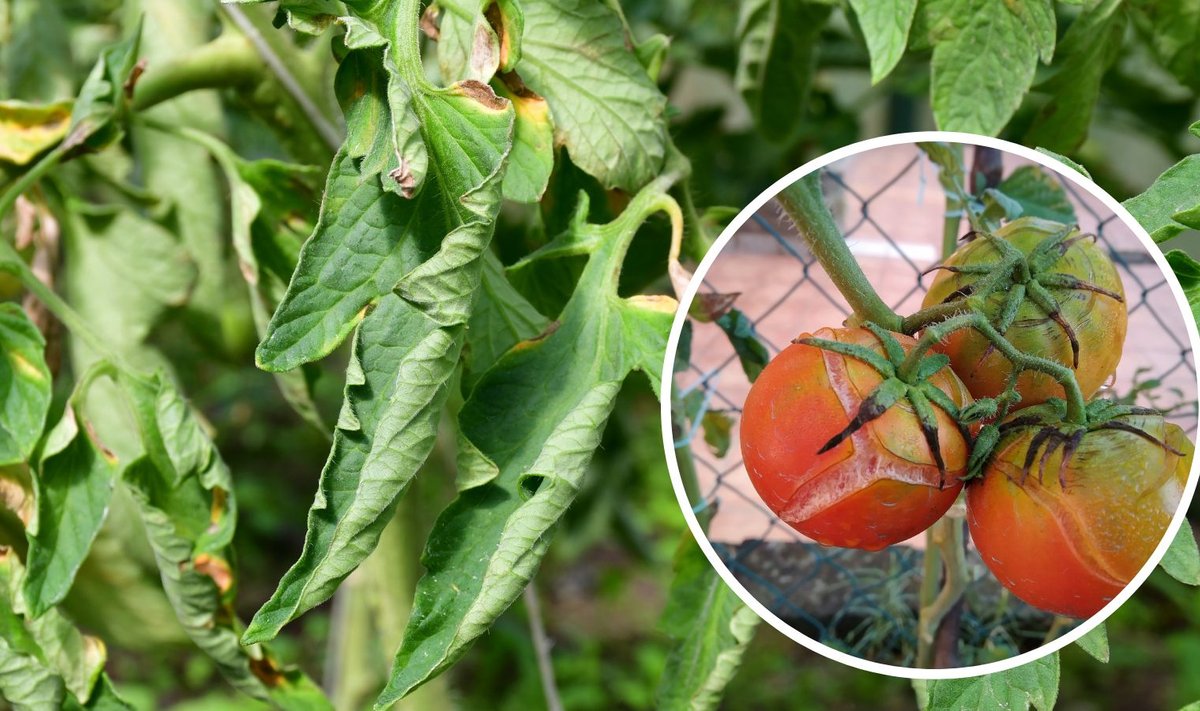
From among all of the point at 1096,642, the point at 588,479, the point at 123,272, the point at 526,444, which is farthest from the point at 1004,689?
the point at 588,479

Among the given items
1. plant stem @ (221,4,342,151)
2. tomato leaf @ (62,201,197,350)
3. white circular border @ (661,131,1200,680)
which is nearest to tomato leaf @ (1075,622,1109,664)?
white circular border @ (661,131,1200,680)

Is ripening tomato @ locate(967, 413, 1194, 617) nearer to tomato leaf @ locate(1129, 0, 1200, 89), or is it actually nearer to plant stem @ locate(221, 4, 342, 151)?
tomato leaf @ locate(1129, 0, 1200, 89)

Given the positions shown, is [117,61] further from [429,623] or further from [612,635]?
[612,635]

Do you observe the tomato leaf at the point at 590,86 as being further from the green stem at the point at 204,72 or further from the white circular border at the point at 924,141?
the green stem at the point at 204,72

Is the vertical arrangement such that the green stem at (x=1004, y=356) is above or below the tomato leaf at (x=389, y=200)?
below

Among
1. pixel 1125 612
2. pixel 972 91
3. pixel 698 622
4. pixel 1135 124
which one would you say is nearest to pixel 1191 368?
pixel 972 91

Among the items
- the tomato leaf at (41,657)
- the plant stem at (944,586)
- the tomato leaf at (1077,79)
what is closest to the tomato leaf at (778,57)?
the tomato leaf at (1077,79)
